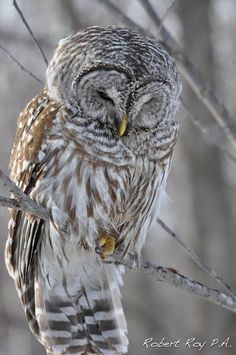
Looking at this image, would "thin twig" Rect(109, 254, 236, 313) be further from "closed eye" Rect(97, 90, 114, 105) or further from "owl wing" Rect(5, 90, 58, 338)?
"closed eye" Rect(97, 90, 114, 105)

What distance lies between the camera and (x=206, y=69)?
448 inches

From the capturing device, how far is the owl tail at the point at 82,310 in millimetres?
5820

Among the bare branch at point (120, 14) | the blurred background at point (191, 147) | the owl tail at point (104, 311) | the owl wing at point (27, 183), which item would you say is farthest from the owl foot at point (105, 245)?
the blurred background at point (191, 147)

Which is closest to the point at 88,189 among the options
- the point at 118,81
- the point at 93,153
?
the point at 93,153

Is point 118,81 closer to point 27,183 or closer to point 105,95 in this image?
point 105,95

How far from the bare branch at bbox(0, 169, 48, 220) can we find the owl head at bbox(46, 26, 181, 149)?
2.89 ft

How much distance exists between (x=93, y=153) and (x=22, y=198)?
0.95 m

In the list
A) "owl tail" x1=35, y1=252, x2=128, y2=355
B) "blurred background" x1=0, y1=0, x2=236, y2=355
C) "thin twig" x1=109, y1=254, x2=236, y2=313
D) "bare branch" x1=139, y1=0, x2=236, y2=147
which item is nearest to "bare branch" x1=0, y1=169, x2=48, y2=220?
"thin twig" x1=109, y1=254, x2=236, y2=313

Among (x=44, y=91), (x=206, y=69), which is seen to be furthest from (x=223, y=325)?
(x=44, y=91)

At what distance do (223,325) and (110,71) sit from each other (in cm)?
692

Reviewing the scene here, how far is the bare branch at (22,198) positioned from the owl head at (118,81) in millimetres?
880

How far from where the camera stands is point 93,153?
515 cm

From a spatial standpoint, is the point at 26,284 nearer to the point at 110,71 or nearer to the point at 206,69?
the point at 110,71

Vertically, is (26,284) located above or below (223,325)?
above
